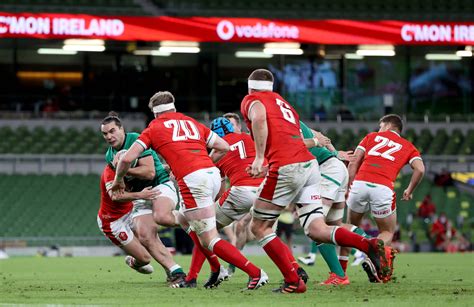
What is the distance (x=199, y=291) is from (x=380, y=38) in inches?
1016

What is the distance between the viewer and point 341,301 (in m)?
10.4

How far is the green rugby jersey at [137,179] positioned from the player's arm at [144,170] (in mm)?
93

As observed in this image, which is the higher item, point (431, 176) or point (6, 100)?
point (6, 100)

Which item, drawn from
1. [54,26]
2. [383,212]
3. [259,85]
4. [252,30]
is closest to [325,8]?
[252,30]

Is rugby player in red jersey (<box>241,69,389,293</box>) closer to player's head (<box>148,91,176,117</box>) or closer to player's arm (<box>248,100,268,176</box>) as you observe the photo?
player's arm (<box>248,100,268,176</box>)

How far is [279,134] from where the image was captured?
37.5ft

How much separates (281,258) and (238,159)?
2921 millimetres

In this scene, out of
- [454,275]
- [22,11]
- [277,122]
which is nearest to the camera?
[277,122]

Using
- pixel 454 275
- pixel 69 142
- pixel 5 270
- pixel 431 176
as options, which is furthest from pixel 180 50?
pixel 454 275

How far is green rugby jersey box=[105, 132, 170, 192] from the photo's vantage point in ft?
44.1

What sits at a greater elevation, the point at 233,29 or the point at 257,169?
the point at 233,29

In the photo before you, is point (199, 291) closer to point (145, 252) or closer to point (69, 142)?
point (145, 252)

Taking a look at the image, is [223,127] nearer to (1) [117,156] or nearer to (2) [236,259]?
(1) [117,156]

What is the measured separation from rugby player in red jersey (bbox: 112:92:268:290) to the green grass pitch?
54 centimetres
